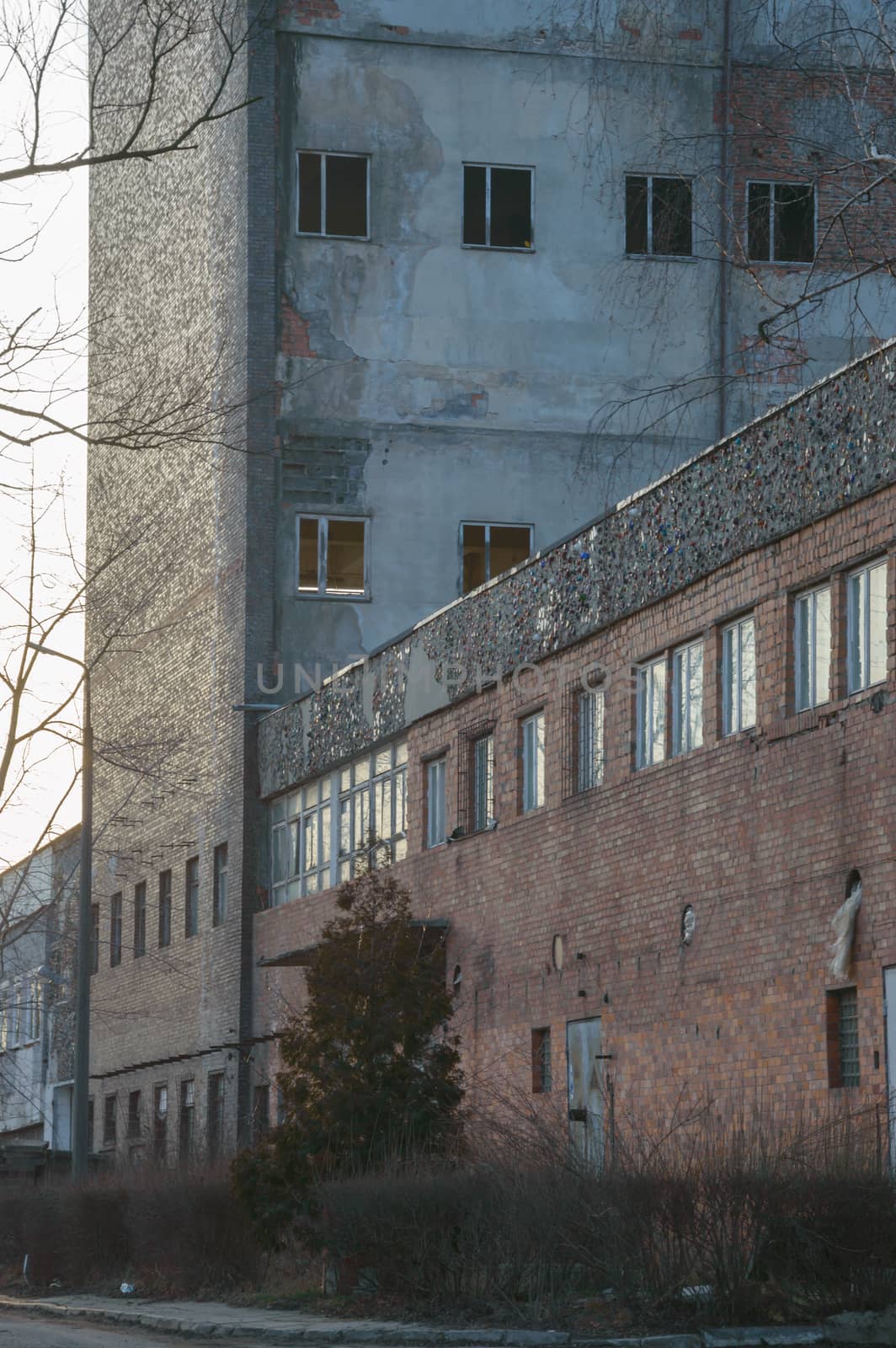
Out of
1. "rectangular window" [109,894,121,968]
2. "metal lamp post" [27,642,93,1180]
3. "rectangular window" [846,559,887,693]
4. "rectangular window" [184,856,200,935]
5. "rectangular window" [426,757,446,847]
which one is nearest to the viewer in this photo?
"rectangular window" [846,559,887,693]

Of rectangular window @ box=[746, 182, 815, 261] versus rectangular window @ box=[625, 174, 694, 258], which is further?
rectangular window @ box=[625, 174, 694, 258]

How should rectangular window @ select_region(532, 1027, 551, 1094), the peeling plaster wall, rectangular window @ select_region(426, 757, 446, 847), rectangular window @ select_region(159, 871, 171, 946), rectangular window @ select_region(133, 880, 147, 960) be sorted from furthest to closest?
rectangular window @ select_region(133, 880, 147, 960) → rectangular window @ select_region(159, 871, 171, 946) → rectangular window @ select_region(426, 757, 446, 847) → rectangular window @ select_region(532, 1027, 551, 1094) → the peeling plaster wall

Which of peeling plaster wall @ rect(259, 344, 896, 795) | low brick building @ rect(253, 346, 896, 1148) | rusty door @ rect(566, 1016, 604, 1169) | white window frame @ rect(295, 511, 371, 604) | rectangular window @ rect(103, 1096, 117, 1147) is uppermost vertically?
white window frame @ rect(295, 511, 371, 604)

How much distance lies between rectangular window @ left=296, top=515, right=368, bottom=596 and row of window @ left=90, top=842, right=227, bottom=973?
5.20m

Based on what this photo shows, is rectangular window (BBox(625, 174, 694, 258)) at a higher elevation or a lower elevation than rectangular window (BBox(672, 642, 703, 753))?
higher

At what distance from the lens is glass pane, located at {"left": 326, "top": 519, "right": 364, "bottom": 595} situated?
39938 mm

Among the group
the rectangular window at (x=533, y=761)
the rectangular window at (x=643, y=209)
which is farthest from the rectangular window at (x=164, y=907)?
the rectangular window at (x=533, y=761)

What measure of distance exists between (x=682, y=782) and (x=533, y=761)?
15.7ft

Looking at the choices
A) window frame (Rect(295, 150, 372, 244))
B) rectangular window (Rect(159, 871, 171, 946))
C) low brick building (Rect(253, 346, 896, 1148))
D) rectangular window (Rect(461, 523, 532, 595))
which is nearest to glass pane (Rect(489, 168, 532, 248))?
window frame (Rect(295, 150, 372, 244))

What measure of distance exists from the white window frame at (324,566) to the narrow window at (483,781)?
10619mm

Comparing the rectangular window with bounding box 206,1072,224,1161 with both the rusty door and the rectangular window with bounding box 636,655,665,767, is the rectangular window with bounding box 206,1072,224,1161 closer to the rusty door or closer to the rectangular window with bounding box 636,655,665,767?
the rusty door

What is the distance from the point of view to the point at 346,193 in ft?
133

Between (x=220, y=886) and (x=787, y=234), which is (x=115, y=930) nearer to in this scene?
(x=220, y=886)

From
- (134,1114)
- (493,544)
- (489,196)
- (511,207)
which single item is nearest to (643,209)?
(511,207)
